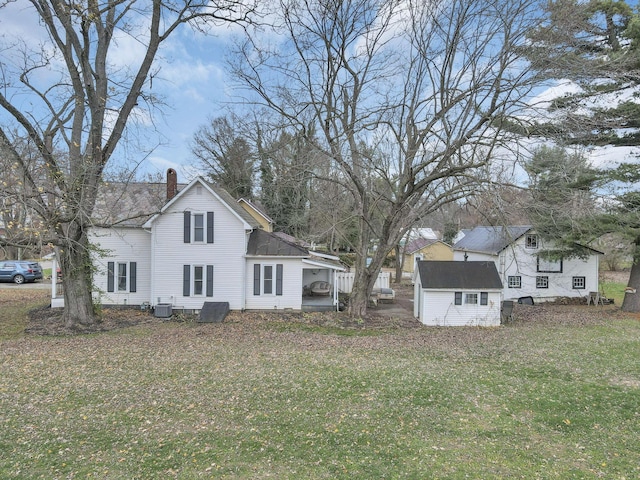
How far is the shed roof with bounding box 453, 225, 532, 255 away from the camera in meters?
23.5

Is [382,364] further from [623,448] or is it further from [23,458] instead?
[23,458]

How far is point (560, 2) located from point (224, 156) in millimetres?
31819

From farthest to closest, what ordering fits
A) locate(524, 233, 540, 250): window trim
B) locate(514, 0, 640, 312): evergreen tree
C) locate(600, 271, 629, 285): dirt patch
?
1. locate(600, 271, 629, 285): dirt patch
2. locate(524, 233, 540, 250): window trim
3. locate(514, 0, 640, 312): evergreen tree

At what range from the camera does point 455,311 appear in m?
16.4

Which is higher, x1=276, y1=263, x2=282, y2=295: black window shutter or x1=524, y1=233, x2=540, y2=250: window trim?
x1=524, y1=233, x2=540, y2=250: window trim

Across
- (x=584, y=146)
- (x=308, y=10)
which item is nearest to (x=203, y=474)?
(x=308, y=10)

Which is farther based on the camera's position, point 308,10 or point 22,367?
point 308,10

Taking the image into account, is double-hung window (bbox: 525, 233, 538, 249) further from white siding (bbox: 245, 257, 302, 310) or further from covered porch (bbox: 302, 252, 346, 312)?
white siding (bbox: 245, 257, 302, 310)

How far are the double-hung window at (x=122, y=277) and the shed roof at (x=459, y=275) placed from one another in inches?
533

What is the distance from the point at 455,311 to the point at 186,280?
39.9ft

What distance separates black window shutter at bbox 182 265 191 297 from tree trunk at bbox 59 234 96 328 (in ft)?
13.3

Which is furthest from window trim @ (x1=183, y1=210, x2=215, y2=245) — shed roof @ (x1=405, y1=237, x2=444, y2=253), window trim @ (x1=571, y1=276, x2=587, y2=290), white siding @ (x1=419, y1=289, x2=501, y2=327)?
shed roof @ (x1=405, y1=237, x2=444, y2=253)

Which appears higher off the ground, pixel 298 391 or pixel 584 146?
pixel 584 146

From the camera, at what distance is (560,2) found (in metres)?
13.4
